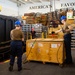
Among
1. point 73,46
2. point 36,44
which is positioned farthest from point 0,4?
point 36,44

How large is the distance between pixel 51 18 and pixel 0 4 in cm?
535

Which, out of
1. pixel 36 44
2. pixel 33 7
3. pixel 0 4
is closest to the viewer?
pixel 36 44

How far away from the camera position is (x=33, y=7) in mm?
15695

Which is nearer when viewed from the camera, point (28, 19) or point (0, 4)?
point (28, 19)

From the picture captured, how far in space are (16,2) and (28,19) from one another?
237 inches

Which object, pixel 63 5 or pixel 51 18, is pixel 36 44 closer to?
pixel 51 18

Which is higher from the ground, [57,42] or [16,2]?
[16,2]

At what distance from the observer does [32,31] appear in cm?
981

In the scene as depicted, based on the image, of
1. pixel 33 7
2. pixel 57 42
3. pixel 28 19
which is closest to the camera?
pixel 57 42

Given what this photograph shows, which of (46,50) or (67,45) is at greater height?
(67,45)

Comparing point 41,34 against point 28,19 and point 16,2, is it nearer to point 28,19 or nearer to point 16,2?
point 28,19

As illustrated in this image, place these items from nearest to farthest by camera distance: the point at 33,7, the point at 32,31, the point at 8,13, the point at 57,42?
the point at 57,42
the point at 32,31
the point at 8,13
the point at 33,7

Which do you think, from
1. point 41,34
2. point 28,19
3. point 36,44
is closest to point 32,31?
point 41,34

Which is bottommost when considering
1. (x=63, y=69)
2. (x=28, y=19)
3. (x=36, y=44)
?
(x=63, y=69)
